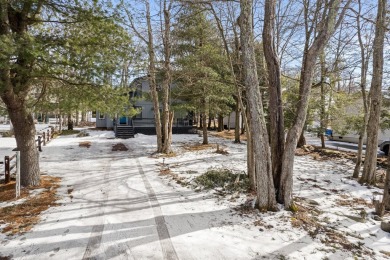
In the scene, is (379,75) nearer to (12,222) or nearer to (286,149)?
(286,149)

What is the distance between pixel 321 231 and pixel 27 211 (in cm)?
564

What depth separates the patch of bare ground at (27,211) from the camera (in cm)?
392

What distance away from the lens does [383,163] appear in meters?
10.1

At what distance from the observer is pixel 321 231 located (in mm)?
4125

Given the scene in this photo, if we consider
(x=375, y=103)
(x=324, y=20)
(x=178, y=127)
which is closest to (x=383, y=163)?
(x=375, y=103)

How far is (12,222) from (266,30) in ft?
20.4

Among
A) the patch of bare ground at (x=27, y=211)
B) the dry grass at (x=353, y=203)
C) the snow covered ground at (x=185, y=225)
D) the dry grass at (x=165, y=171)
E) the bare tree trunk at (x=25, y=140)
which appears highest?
→ the bare tree trunk at (x=25, y=140)

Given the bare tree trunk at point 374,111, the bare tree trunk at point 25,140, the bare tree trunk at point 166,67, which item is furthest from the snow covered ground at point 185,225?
the bare tree trunk at point 166,67

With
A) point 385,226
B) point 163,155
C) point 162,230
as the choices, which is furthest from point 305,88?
point 163,155

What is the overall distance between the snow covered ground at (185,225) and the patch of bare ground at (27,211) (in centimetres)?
18

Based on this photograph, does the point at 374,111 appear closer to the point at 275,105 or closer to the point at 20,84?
the point at 275,105

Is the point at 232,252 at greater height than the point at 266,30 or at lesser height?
lesser

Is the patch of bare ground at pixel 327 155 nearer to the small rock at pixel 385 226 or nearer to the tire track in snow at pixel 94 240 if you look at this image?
the small rock at pixel 385 226

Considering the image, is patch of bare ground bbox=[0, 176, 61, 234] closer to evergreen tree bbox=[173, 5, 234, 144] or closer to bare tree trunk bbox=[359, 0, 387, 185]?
evergreen tree bbox=[173, 5, 234, 144]
